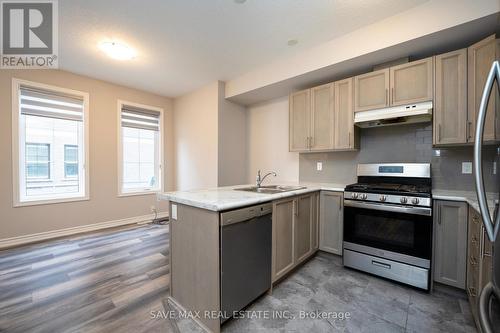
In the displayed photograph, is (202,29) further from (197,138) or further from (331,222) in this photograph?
(331,222)

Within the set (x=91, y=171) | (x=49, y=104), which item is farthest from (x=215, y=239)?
(x=49, y=104)

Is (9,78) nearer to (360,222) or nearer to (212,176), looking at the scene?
(212,176)

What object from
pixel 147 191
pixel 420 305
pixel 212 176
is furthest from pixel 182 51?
Answer: pixel 420 305

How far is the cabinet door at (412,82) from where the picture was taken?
2.11 metres

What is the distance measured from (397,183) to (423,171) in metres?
0.28

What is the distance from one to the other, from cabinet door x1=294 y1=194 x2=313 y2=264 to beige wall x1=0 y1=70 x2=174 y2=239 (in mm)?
3356

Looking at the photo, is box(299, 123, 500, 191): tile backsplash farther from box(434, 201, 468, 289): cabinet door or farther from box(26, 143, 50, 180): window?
box(26, 143, 50, 180): window

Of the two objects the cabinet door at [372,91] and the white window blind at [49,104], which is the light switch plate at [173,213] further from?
the white window blind at [49,104]

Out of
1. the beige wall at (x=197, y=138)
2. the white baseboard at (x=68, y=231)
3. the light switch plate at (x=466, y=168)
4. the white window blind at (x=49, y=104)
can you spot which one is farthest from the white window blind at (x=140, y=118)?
the light switch plate at (x=466, y=168)

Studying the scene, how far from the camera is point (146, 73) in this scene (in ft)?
11.6

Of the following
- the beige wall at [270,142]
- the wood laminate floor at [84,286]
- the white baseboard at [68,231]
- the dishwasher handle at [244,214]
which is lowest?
the wood laminate floor at [84,286]

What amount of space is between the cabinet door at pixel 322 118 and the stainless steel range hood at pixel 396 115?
1.16ft

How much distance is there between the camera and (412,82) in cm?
220

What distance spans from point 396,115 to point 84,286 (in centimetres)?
357
